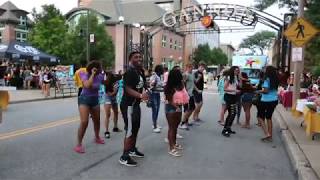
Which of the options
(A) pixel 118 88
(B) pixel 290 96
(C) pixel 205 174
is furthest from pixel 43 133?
(B) pixel 290 96

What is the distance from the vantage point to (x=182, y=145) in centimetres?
1004

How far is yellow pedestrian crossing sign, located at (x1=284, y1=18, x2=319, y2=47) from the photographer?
558 inches

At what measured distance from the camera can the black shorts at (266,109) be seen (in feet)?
35.1

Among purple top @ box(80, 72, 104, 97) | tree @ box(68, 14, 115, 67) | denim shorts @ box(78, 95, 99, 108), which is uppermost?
tree @ box(68, 14, 115, 67)

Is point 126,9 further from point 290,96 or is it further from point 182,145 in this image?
point 182,145

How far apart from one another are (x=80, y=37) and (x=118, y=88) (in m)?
47.5

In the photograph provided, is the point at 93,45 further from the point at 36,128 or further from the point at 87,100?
the point at 87,100

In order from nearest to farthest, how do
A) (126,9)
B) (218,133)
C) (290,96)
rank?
(218,133)
(290,96)
(126,9)

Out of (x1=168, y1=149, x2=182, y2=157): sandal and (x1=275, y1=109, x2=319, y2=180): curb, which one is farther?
(x1=168, y1=149, x2=182, y2=157): sandal

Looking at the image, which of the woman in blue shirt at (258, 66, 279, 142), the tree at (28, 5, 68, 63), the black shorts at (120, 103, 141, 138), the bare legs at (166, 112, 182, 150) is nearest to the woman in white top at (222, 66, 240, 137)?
the woman in blue shirt at (258, 66, 279, 142)

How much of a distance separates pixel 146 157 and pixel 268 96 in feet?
11.5

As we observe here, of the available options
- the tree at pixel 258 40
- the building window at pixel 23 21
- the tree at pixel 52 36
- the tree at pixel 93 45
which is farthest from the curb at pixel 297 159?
the tree at pixel 258 40

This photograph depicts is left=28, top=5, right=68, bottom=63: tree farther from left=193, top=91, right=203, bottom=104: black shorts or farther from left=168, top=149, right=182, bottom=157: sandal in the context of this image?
left=168, top=149, right=182, bottom=157: sandal

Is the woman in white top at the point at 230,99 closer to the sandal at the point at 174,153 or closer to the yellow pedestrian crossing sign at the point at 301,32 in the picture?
the sandal at the point at 174,153
